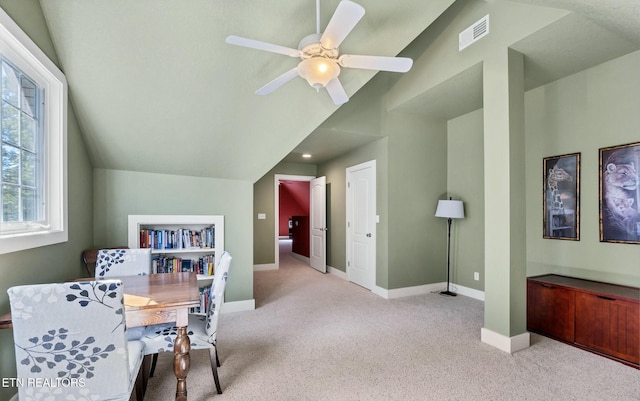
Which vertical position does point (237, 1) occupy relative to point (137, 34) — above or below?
above

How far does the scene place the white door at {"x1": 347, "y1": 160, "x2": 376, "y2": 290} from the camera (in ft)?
15.3

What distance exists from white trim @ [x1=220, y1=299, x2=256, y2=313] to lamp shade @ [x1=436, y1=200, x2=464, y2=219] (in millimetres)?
2871

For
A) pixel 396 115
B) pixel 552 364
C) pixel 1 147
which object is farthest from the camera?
pixel 396 115

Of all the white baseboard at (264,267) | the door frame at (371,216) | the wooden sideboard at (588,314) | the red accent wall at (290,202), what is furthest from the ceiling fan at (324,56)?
the red accent wall at (290,202)

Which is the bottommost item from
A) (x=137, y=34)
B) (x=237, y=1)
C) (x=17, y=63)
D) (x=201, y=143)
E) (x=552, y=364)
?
(x=552, y=364)

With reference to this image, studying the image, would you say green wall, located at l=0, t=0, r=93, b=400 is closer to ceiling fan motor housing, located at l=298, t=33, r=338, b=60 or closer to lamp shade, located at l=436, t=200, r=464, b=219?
ceiling fan motor housing, located at l=298, t=33, r=338, b=60

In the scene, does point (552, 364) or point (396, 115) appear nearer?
point (552, 364)

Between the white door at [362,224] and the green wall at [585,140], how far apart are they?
2013 mm

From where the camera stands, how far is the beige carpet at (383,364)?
204 centimetres

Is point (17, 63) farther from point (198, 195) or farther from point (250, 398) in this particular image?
point (250, 398)

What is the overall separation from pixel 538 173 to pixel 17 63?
15.5ft

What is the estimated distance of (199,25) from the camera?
6.88 feet

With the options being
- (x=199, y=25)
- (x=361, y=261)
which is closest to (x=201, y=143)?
(x=199, y=25)

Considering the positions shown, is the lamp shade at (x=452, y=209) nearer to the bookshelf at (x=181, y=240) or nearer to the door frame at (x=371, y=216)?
the door frame at (x=371, y=216)
